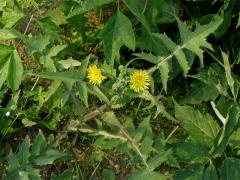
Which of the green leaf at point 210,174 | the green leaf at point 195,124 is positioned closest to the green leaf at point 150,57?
the green leaf at point 195,124

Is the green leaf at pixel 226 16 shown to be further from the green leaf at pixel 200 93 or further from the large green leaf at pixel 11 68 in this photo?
the large green leaf at pixel 11 68

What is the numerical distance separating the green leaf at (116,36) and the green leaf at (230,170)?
751 millimetres

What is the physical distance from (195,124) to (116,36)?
0.64m

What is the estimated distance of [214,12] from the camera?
2.87 m

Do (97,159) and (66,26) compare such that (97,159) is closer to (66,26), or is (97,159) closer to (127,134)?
(127,134)

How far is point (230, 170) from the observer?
231cm

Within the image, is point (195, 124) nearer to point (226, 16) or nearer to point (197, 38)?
point (197, 38)

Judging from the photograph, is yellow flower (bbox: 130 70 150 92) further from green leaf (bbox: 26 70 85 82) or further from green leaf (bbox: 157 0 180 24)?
green leaf (bbox: 157 0 180 24)

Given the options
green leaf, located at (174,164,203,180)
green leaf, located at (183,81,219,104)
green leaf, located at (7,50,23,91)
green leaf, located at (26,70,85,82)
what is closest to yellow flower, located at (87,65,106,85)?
green leaf, located at (26,70,85,82)

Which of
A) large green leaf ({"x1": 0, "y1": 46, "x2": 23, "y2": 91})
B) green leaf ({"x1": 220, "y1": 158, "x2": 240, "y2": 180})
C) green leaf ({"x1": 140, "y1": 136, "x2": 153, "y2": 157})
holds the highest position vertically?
large green leaf ({"x1": 0, "y1": 46, "x2": 23, "y2": 91})

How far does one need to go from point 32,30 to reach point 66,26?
237 mm

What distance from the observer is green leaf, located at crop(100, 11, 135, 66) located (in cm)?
235

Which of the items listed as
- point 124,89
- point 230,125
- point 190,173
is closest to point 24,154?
point 124,89

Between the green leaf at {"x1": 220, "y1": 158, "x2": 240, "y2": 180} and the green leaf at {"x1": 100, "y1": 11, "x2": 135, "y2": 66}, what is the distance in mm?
751
